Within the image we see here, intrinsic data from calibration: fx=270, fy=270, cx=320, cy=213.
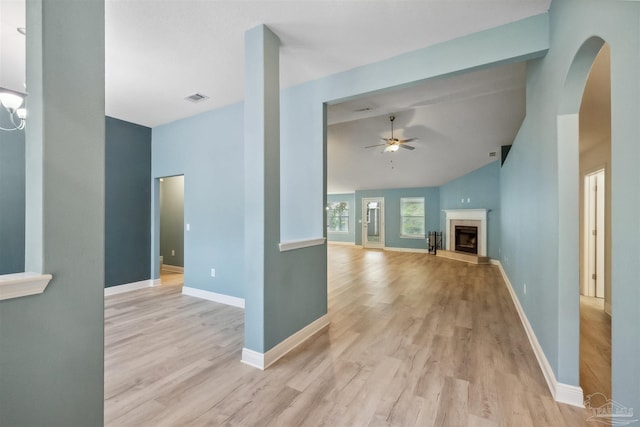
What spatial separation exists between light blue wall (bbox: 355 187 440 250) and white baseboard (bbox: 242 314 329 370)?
7534 millimetres

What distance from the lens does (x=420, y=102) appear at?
4090 mm

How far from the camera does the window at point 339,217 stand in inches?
465

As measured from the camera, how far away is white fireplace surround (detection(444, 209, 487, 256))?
7.27 m

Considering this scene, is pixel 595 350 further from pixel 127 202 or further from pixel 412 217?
pixel 412 217

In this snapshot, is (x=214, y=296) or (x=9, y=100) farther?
(x=214, y=296)

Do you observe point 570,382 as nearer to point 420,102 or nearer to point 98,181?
point 98,181

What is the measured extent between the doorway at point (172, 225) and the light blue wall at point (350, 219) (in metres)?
6.82

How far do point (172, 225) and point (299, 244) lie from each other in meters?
4.95

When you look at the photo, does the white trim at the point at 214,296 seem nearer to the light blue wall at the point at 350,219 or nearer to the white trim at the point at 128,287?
the white trim at the point at 128,287

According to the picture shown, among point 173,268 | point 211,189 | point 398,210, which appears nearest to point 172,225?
point 173,268

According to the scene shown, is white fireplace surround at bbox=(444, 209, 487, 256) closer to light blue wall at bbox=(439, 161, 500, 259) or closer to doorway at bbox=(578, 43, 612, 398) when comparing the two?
light blue wall at bbox=(439, 161, 500, 259)

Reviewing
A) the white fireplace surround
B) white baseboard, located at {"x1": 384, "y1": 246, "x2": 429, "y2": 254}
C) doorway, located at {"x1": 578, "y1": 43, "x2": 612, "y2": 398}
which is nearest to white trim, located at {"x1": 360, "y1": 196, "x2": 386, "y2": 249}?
white baseboard, located at {"x1": 384, "y1": 246, "x2": 429, "y2": 254}

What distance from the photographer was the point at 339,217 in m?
12.0

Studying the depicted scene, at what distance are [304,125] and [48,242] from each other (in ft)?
8.54
